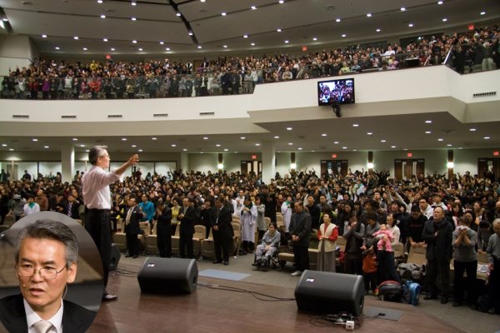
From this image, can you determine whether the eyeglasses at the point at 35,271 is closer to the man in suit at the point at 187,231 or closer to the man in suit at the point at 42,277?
the man in suit at the point at 42,277

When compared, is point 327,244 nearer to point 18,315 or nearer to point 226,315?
point 226,315

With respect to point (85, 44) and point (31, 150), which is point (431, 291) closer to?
point (85, 44)

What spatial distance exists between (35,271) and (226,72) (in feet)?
55.5

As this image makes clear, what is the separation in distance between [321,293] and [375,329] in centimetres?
53

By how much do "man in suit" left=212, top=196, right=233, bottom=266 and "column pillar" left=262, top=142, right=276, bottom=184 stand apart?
983 cm

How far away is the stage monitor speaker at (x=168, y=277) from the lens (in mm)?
4289

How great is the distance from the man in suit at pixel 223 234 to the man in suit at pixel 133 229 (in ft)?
6.58

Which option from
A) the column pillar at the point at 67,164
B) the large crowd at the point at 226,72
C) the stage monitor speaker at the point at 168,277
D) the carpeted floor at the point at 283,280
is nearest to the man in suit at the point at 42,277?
the stage monitor speaker at the point at 168,277

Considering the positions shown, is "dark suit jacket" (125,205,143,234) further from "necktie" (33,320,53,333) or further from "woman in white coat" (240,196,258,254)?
"necktie" (33,320,53,333)

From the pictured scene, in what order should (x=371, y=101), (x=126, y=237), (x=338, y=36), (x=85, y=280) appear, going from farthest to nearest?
(x=338, y=36)
(x=371, y=101)
(x=126, y=237)
(x=85, y=280)

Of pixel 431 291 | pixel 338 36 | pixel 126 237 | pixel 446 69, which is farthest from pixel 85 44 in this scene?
pixel 431 291

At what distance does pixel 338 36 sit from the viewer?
24219 millimetres

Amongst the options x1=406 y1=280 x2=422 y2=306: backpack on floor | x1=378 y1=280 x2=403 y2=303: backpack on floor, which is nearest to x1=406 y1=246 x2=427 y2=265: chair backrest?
x1=406 y1=280 x2=422 y2=306: backpack on floor

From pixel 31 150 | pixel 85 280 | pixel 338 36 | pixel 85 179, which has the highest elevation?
pixel 338 36
